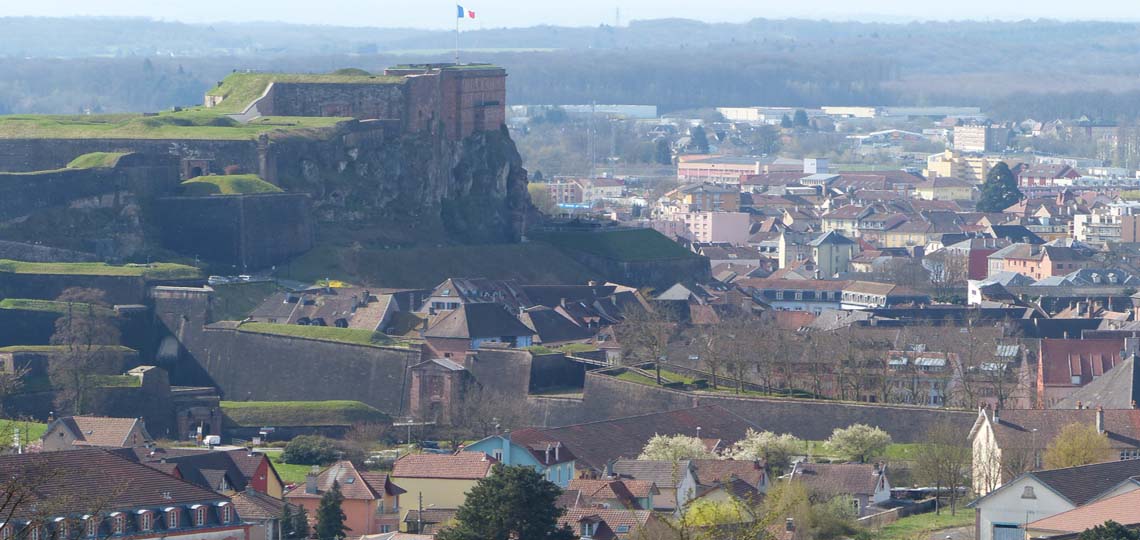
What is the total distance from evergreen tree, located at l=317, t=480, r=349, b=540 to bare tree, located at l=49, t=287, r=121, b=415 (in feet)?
62.6

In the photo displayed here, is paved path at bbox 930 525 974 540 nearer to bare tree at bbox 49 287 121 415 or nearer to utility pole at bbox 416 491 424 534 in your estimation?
utility pole at bbox 416 491 424 534

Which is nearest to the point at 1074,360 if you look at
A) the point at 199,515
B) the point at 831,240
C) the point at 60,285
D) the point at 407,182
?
the point at 60,285

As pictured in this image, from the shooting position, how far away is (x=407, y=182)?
89875 mm

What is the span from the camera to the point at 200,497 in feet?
134

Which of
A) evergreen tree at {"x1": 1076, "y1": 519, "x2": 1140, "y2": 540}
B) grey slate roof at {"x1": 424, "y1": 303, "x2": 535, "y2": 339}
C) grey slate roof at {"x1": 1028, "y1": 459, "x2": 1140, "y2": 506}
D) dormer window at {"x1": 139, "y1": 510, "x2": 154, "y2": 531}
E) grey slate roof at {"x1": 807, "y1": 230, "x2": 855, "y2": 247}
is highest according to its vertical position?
evergreen tree at {"x1": 1076, "y1": 519, "x2": 1140, "y2": 540}

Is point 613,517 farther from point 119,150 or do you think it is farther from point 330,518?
point 119,150

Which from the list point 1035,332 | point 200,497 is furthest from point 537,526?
point 1035,332

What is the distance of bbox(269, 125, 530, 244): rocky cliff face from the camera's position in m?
87.4

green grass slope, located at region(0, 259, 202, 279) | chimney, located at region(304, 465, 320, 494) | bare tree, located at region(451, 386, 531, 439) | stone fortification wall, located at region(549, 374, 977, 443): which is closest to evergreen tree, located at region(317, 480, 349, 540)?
chimney, located at region(304, 465, 320, 494)

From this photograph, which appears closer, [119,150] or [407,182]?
[119,150]

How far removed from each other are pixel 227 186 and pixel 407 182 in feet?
28.2

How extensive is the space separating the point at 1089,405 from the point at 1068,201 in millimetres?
81797

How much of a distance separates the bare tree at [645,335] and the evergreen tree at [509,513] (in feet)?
101

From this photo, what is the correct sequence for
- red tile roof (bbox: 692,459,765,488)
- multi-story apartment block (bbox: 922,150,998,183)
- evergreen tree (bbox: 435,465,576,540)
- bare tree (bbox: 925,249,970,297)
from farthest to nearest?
multi-story apartment block (bbox: 922,150,998,183) < bare tree (bbox: 925,249,970,297) < red tile roof (bbox: 692,459,765,488) < evergreen tree (bbox: 435,465,576,540)
